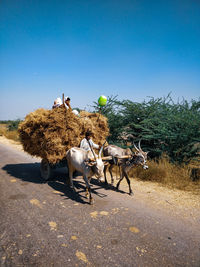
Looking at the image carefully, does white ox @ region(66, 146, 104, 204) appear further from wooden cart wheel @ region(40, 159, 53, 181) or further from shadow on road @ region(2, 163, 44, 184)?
shadow on road @ region(2, 163, 44, 184)

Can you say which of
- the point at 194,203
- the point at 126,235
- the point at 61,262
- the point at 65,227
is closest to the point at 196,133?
the point at 194,203

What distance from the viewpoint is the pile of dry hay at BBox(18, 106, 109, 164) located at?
18.4 ft

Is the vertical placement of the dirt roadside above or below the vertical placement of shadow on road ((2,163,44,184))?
above

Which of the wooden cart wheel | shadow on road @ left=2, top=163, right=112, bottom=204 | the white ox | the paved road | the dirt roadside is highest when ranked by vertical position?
the white ox

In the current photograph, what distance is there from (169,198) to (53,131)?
4163mm

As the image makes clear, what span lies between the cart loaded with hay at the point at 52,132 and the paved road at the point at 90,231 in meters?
1.23

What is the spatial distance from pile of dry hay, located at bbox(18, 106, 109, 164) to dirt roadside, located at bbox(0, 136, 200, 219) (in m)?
2.54

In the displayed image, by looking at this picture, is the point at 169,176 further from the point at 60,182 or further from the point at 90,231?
the point at 90,231

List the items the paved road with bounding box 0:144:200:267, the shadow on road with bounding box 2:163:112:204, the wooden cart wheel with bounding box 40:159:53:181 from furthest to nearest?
the wooden cart wheel with bounding box 40:159:53:181, the shadow on road with bounding box 2:163:112:204, the paved road with bounding box 0:144:200:267

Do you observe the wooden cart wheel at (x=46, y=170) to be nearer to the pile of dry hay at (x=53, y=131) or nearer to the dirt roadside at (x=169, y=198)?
the pile of dry hay at (x=53, y=131)

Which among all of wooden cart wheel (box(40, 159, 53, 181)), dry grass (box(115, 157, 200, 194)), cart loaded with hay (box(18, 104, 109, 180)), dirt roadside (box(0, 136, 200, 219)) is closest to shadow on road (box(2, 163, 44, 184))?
wooden cart wheel (box(40, 159, 53, 181))

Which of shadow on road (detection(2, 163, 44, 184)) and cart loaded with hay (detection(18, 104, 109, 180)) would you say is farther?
shadow on road (detection(2, 163, 44, 184))

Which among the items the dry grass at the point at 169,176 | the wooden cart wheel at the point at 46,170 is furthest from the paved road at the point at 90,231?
the dry grass at the point at 169,176

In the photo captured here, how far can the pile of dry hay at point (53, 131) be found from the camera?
560 cm
